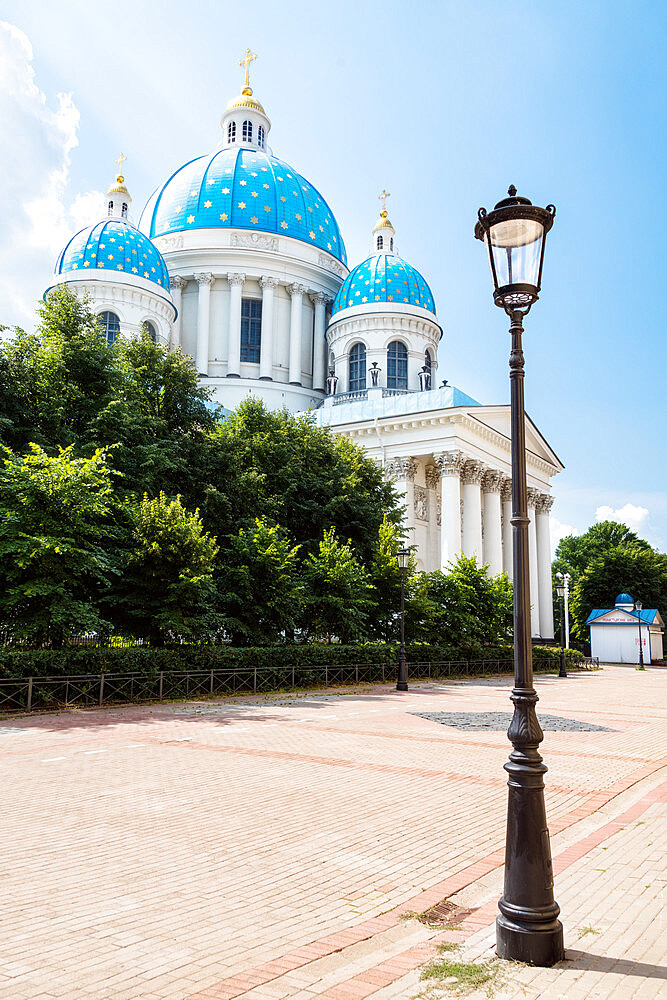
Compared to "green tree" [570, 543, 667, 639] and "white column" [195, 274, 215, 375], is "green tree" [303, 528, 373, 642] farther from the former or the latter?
"green tree" [570, 543, 667, 639]

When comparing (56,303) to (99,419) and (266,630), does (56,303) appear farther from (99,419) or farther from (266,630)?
(266,630)

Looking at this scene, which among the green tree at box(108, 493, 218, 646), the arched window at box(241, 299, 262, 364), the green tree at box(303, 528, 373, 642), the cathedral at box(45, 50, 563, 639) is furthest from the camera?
the arched window at box(241, 299, 262, 364)

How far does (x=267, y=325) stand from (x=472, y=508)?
2184 cm

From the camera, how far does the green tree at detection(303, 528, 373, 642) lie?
96.5 feet

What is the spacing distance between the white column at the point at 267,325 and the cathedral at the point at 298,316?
104mm

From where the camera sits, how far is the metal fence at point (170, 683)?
17859mm

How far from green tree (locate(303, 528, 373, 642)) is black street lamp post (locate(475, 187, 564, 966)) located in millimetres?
23361

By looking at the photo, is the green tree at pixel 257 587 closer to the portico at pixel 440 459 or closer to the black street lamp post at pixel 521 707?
the portico at pixel 440 459

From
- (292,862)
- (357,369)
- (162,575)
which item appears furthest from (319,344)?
(292,862)

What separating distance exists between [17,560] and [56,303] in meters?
11.5

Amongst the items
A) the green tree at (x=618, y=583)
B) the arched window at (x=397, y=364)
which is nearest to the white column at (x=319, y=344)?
the arched window at (x=397, y=364)

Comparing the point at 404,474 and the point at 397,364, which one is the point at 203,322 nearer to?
the point at 397,364

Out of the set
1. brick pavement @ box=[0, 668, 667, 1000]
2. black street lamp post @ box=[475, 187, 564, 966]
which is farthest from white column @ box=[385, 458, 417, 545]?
black street lamp post @ box=[475, 187, 564, 966]

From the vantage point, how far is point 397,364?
57.0 meters
